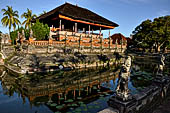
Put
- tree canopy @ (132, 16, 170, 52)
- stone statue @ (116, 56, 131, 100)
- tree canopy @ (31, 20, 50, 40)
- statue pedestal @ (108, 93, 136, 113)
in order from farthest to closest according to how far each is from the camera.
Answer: tree canopy @ (132, 16, 170, 52)
tree canopy @ (31, 20, 50, 40)
stone statue @ (116, 56, 131, 100)
statue pedestal @ (108, 93, 136, 113)

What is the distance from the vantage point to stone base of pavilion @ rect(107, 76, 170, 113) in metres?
3.47

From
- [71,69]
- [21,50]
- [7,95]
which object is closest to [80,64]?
[71,69]

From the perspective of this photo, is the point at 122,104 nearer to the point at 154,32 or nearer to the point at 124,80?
the point at 124,80

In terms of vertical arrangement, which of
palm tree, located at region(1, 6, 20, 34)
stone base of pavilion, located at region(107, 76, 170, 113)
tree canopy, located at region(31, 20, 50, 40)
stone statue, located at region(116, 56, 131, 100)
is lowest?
stone base of pavilion, located at region(107, 76, 170, 113)

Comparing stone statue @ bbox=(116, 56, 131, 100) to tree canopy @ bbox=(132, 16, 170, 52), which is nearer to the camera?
stone statue @ bbox=(116, 56, 131, 100)

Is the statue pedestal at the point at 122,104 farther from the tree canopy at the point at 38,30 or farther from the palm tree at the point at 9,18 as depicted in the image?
the palm tree at the point at 9,18

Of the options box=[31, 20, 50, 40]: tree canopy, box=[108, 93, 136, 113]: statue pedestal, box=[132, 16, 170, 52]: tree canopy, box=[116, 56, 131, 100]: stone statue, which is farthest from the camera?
box=[132, 16, 170, 52]: tree canopy

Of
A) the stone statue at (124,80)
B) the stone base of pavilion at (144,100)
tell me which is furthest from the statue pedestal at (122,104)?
the stone statue at (124,80)

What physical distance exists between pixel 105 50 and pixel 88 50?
4.39 metres

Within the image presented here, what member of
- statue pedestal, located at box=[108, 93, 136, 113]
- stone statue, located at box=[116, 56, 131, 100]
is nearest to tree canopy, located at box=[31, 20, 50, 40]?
stone statue, located at box=[116, 56, 131, 100]

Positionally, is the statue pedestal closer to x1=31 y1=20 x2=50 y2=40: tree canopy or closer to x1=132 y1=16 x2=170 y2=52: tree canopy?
x1=31 y1=20 x2=50 y2=40: tree canopy

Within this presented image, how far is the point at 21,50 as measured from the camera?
496 inches

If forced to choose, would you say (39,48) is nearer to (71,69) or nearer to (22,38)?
(22,38)

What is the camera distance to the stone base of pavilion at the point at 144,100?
3467 mm
